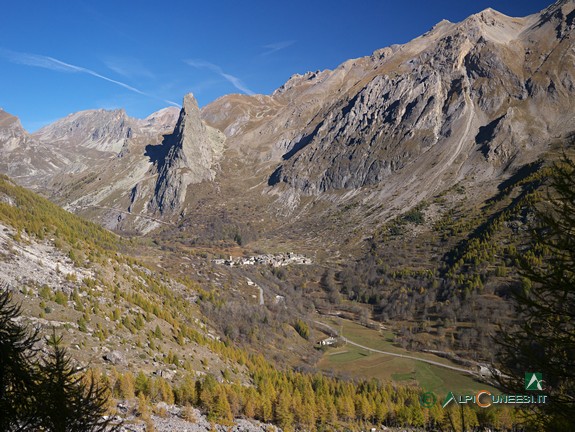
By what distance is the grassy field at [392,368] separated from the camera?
305ft

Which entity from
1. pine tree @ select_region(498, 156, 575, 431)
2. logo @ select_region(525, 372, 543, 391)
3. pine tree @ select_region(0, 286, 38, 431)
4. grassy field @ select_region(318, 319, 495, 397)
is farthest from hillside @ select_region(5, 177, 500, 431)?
pine tree @ select_region(498, 156, 575, 431)

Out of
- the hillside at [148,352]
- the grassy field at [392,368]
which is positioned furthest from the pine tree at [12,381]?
the grassy field at [392,368]

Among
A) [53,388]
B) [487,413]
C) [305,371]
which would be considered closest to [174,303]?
[305,371]

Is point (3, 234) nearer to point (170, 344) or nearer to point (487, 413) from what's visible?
point (170, 344)

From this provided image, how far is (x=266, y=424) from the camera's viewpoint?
159 ft

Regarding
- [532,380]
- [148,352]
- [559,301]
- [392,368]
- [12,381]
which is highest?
[559,301]

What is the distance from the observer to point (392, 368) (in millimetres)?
104438

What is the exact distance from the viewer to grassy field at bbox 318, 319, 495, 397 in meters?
92.9

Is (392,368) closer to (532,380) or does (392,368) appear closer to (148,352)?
(148,352)

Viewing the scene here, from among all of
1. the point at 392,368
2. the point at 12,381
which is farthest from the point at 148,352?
the point at 392,368

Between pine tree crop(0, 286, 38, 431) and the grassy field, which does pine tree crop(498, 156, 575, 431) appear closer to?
pine tree crop(0, 286, 38, 431)

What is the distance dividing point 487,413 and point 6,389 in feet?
249

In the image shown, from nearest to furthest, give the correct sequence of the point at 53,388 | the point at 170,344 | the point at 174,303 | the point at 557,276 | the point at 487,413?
the point at 557,276, the point at 53,388, the point at 170,344, the point at 487,413, the point at 174,303

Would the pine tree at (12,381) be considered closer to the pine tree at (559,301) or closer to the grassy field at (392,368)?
the pine tree at (559,301)
